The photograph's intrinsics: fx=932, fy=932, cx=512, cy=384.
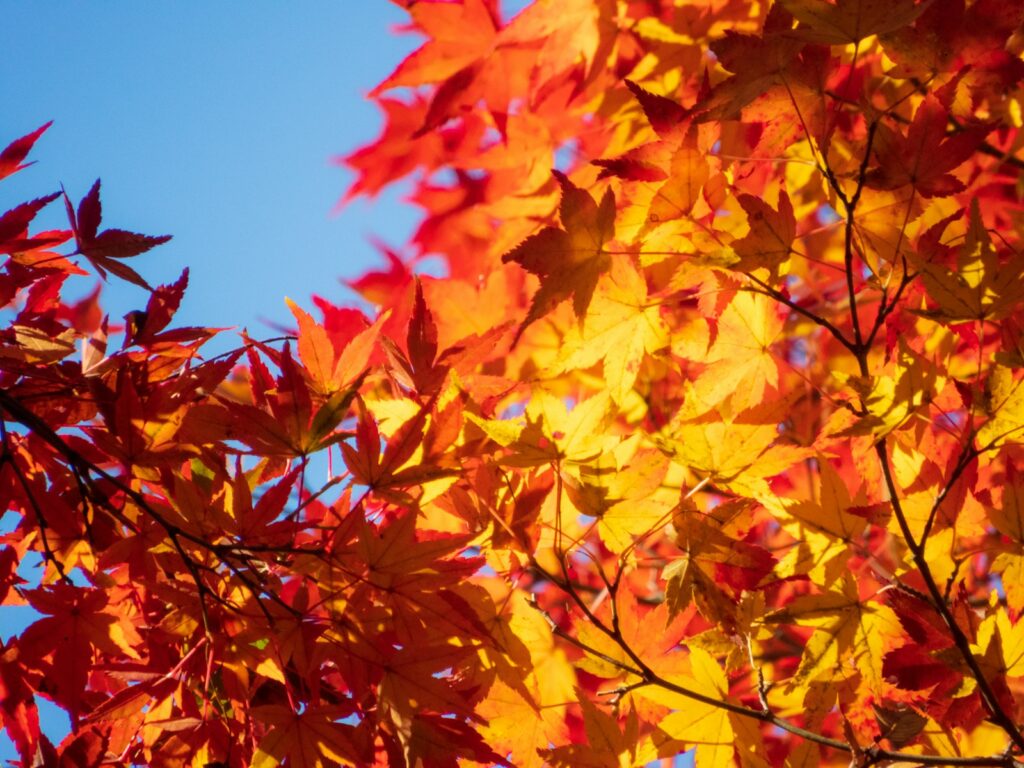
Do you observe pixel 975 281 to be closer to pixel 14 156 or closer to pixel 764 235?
pixel 764 235

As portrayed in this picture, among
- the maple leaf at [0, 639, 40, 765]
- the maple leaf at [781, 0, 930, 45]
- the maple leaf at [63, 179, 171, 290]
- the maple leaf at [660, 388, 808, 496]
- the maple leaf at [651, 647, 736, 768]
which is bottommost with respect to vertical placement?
the maple leaf at [651, 647, 736, 768]

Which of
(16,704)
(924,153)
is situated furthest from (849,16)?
(16,704)

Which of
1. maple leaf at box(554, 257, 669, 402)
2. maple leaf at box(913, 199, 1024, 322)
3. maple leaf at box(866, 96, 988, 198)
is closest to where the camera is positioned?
maple leaf at box(913, 199, 1024, 322)

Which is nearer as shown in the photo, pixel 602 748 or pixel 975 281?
pixel 975 281

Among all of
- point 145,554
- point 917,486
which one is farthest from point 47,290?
point 917,486

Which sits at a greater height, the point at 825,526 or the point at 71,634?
the point at 71,634

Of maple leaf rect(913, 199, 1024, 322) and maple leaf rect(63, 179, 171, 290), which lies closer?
maple leaf rect(913, 199, 1024, 322)

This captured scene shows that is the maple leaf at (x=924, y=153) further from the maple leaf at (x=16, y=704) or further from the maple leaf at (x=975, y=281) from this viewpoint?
→ the maple leaf at (x=16, y=704)

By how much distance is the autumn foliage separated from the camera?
2.67 ft

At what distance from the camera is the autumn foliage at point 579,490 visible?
32.0 inches

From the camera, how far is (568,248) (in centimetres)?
87

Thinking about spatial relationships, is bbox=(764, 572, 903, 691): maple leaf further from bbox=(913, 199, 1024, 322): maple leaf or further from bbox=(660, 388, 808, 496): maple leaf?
bbox=(913, 199, 1024, 322): maple leaf

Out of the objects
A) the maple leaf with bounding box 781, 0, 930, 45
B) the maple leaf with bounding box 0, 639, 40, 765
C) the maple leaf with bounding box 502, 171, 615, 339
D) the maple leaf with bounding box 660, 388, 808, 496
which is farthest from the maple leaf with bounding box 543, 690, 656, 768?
the maple leaf with bounding box 781, 0, 930, 45

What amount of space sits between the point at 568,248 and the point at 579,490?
0.23m
